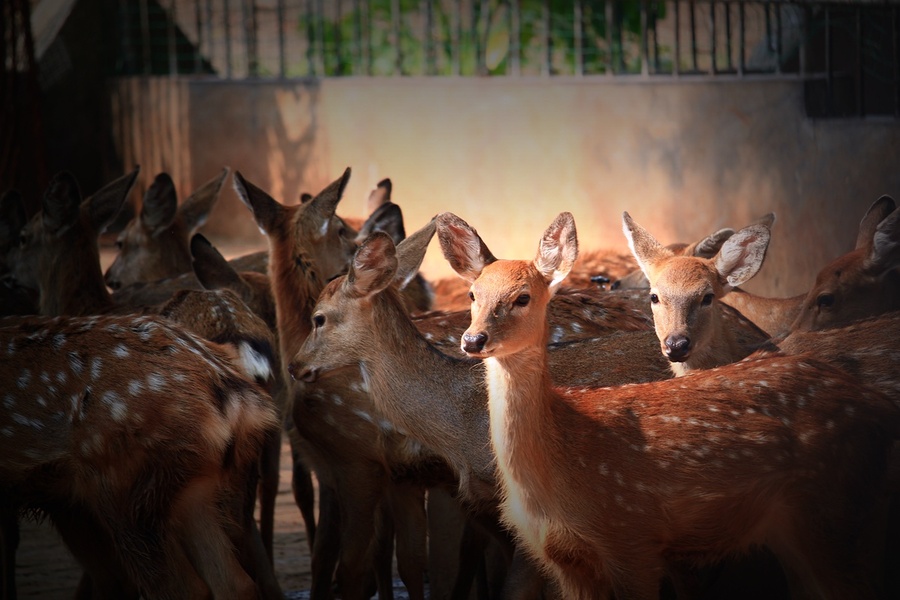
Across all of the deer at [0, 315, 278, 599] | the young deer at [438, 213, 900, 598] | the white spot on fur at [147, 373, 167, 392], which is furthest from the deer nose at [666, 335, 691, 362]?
the white spot on fur at [147, 373, 167, 392]

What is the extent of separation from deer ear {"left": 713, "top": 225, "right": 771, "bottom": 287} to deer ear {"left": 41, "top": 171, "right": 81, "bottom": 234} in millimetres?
3470

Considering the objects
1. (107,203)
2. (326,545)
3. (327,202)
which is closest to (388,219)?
(327,202)

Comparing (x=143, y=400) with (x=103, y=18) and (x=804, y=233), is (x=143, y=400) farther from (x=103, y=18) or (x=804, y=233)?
(x=103, y=18)

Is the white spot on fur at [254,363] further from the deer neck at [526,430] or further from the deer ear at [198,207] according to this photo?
the deer ear at [198,207]

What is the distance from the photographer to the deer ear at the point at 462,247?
4.46m

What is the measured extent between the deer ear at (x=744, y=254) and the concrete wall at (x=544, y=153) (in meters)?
1.80

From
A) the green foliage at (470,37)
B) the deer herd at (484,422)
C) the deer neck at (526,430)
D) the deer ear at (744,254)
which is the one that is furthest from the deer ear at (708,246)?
the green foliage at (470,37)

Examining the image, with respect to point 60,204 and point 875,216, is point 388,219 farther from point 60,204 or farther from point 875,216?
point 875,216

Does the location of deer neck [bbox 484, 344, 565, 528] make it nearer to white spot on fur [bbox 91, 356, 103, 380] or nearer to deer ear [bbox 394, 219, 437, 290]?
deer ear [bbox 394, 219, 437, 290]

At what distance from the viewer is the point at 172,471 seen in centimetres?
469

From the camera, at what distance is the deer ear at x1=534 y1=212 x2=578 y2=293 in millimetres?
4363

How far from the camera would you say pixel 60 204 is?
6844mm

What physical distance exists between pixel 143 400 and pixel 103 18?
8498 mm

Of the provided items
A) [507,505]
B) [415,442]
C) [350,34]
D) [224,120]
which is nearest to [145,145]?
[224,120]
